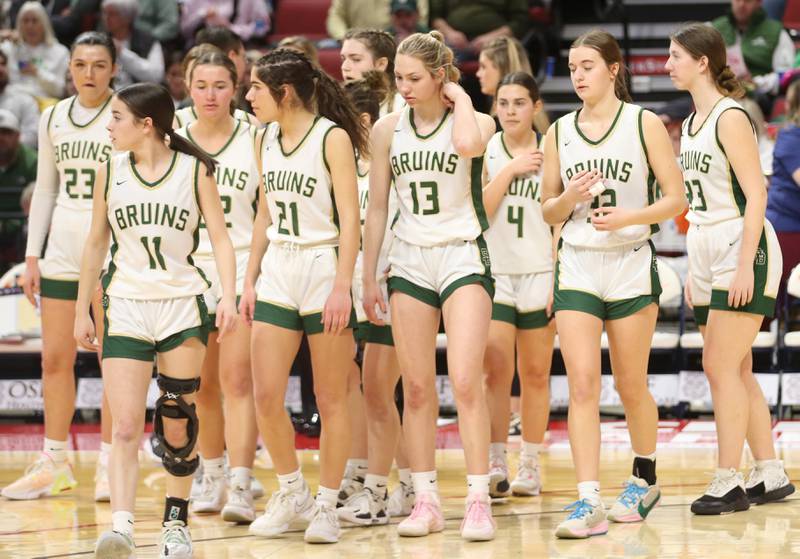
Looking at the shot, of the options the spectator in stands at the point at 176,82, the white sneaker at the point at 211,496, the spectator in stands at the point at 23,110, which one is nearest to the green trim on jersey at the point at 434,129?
the white sneaker at the point at 211,496

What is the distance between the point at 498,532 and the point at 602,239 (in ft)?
3.86

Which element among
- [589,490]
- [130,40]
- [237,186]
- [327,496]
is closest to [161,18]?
[130,40]

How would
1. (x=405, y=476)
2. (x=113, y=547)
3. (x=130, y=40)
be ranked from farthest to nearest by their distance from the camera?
(x=130, y=40), (x=405, y=476), (x=113, y=547)

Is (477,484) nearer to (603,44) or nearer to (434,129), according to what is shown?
(434,129)

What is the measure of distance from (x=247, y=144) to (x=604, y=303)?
1721mm

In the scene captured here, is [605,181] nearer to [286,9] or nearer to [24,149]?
[24,149]

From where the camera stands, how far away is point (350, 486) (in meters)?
5.66

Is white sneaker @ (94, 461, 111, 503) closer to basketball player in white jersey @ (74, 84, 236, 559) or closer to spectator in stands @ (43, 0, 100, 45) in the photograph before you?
basketball player in white jersey @ (74, 84, 236, 559)

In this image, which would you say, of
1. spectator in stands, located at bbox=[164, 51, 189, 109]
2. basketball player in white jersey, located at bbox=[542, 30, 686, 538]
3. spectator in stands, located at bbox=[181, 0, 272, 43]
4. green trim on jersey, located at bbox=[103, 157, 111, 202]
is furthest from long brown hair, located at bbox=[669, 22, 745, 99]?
spectator in stands, located at bbox=[181, 0, 272, 43]

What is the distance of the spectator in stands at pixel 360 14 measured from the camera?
10852 mm

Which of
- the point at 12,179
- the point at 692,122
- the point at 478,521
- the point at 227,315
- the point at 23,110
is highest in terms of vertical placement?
the point at 23,110

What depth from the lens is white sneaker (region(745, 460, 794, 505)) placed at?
571 centimetres

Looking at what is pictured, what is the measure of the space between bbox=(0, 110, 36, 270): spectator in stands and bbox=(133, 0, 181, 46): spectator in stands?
6.28 feet

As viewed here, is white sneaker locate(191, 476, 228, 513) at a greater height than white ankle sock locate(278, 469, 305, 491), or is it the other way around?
white ankle sock locate(278, 469, 305, 491)
